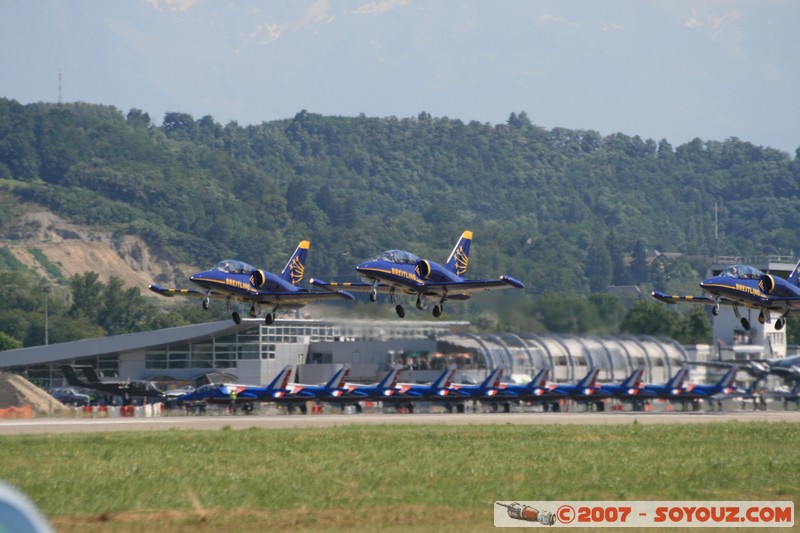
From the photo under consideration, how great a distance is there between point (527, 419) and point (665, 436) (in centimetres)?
1965

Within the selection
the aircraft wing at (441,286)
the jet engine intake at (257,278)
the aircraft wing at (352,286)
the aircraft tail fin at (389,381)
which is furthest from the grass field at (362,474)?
the aircraft tail fin at (389,381)

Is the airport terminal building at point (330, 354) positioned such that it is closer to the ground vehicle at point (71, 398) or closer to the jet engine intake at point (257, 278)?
the ground vehicle at point (71, 398)

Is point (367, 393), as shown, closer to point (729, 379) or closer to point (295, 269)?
point (295, 269)

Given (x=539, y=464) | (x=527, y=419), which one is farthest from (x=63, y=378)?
(x=539, y=464)

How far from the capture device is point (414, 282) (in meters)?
61.3

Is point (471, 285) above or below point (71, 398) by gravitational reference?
above

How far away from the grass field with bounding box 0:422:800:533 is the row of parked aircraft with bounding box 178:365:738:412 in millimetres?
32690

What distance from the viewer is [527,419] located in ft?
→ 244

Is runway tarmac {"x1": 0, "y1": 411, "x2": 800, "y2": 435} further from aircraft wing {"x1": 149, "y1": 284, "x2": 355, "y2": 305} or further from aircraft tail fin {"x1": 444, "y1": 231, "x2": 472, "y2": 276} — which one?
aircraft tail fin {"x1": 444, "y1": 231, "x2": 472, "y2": 276}

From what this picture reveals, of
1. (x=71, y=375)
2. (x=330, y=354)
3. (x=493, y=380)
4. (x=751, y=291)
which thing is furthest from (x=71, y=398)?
(x=751, y=291)

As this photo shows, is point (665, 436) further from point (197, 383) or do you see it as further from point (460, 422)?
point (197, 383)

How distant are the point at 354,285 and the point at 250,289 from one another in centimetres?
503

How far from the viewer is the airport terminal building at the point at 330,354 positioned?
104 m

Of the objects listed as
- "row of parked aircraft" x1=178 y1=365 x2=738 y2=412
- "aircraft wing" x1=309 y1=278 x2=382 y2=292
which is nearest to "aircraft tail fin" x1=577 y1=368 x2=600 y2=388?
"row of parked aircraft" x1=178 y1=365 x2=738 y2=412
